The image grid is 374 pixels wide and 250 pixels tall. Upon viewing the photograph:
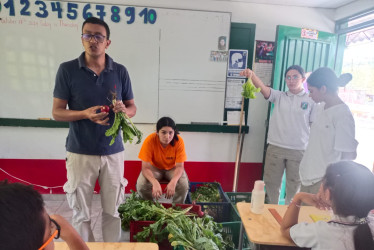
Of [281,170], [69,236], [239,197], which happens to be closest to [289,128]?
[281,170]

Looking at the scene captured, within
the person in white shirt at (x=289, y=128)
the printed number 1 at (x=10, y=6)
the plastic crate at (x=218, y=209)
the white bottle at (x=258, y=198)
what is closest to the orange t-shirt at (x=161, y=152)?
the plastic crate at (x=218, y=209)

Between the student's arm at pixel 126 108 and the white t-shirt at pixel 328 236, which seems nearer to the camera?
the white t-shirt at pixel 328 236

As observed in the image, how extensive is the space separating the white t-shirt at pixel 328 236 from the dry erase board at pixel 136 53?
237 cm

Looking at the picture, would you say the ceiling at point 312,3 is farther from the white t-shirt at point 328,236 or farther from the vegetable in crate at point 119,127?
the white t-shirt at point 328,236

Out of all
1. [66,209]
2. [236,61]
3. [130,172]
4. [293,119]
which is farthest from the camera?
[130,172]

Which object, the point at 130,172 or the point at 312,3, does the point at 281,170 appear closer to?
the point at 130,172

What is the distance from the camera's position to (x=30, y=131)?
11.0ft

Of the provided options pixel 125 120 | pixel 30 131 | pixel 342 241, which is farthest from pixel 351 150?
pixel 30 131

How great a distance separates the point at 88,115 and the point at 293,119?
223cm

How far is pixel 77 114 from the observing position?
1.80 metres

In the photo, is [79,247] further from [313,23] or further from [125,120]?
[313,23]

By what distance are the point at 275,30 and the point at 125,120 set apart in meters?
2.62

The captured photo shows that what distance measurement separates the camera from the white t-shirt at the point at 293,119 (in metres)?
2.89

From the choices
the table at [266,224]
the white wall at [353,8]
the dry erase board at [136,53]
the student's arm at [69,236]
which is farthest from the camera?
the dry erase board at [136,53]
